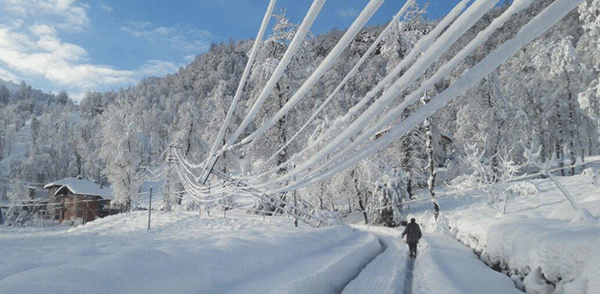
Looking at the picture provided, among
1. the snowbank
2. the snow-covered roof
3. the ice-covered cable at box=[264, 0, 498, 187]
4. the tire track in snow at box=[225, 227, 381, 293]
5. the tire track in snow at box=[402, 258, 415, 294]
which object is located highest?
the ice-covered cable at box=[264, 0, 498, 187]

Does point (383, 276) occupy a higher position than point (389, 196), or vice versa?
point (389, 196)

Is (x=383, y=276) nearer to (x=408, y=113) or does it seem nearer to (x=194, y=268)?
(x=194, y=268)

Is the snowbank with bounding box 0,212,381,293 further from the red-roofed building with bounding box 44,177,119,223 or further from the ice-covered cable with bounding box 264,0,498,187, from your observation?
the red-roofed building with bounding box 44,177,119,223

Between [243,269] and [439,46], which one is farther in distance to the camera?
[243,269]

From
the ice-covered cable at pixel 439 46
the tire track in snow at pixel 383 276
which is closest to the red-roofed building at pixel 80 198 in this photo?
the tire track in snow at pixel 383 276

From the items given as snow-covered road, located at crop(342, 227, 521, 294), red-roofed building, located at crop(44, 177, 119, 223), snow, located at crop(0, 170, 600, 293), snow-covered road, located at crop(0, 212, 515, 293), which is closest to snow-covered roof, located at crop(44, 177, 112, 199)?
red-roofed building, located at crop(44, 177, 119, 223)

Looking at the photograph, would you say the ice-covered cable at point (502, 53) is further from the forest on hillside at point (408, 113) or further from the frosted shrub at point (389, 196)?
the frosted shrub at point (389, 196)

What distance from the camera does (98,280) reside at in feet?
14.7

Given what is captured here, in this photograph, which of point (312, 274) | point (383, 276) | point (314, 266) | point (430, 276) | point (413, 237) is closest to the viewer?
point (312, 274)

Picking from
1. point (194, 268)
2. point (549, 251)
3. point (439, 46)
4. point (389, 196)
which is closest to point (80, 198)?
point (389, 196)

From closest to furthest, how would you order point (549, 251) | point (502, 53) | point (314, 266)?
point (502, 53), point (549, 251), point (314, 266)

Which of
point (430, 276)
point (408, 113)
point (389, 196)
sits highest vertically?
point (408, 113)

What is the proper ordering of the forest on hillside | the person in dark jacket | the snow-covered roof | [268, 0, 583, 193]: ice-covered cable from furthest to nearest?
the snow-covered roof → the forest on hillside → the person in dark jacket → [268, 0, 583, 193]: ice-covered cable

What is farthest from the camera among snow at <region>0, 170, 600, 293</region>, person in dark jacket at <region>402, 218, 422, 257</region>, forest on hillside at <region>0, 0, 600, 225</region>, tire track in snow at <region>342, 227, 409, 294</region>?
forest on hillside at <region>0, 0, 600, 225</region>
